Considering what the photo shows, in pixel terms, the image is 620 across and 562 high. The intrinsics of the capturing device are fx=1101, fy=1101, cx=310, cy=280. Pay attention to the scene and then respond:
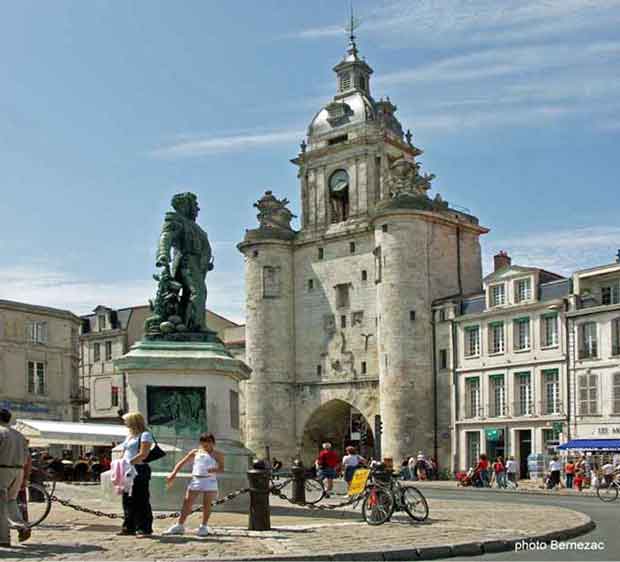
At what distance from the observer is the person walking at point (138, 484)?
12.7 m

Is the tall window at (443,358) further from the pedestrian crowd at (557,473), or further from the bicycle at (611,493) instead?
the bicycle at (611,493)

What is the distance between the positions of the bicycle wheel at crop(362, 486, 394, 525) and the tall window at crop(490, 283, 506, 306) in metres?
39.0

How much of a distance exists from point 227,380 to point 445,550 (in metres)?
6.53

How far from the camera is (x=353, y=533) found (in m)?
13.9

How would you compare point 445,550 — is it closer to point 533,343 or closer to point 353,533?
point 353,533

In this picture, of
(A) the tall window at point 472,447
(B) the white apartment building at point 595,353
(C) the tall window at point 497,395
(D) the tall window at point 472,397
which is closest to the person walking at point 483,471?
(B) the white apartment building at point 595,353

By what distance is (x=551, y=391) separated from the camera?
50625mm

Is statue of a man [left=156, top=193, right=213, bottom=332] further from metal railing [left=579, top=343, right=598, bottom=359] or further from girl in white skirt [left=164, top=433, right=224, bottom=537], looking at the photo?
metal railing [left=579, top=343, right=598, bottom=359]

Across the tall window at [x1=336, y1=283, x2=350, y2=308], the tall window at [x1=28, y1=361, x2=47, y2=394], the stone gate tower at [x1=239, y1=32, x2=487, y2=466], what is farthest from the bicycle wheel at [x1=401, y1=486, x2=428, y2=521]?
the tall window at [x1=336, y1=283, x2=350, y2=308]

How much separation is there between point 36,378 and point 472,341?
77.5 feet

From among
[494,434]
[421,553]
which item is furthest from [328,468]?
[494,434]

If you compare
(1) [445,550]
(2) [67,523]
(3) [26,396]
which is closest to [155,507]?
(2) [67,523]

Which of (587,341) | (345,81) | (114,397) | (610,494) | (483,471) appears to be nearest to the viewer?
(610,494)

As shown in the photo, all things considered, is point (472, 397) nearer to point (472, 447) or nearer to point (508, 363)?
point (472, 447)
